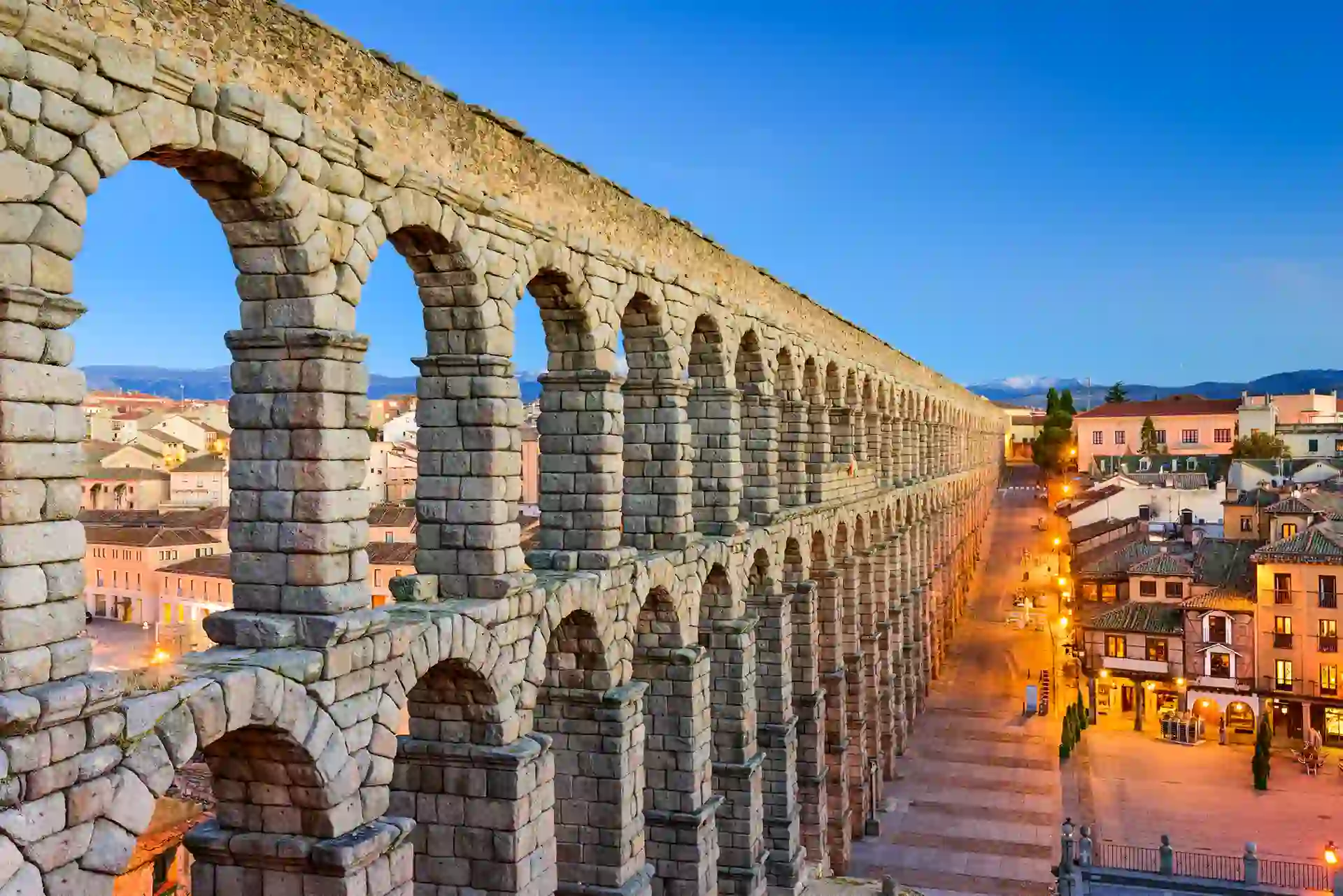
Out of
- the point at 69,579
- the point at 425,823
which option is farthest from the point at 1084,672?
the point at 69,579

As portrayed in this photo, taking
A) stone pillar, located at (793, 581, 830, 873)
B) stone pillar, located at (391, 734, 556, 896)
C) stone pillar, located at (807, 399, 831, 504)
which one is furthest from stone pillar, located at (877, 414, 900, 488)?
stone pillar, located at (391, 734, 556, 896)

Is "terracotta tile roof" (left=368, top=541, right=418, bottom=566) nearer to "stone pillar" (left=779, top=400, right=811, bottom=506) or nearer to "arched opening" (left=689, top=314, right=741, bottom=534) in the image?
"stone pillar" (left=779, top=400, right=811, bottom=506)

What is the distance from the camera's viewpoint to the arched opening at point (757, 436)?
1139 inches

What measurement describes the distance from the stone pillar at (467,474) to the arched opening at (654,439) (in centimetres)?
643

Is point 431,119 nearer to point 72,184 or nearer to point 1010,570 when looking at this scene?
point 72,184

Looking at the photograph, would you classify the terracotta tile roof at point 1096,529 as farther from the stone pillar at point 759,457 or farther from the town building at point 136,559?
the town building at point 136,559

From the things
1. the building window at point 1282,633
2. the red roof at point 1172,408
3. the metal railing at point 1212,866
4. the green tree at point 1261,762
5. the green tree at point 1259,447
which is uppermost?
the red roof at point 1172,408

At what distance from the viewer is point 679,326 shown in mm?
23406

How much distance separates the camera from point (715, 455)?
2595cm

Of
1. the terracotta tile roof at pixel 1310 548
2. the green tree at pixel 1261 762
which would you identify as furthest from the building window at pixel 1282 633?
Result: the green tree at pixel 1261 762

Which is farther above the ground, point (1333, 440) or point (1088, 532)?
point (1333, 440)

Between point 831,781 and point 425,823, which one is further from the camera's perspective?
point 831,781

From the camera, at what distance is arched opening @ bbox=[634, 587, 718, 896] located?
2256 centimetres

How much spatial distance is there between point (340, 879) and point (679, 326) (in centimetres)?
1333
